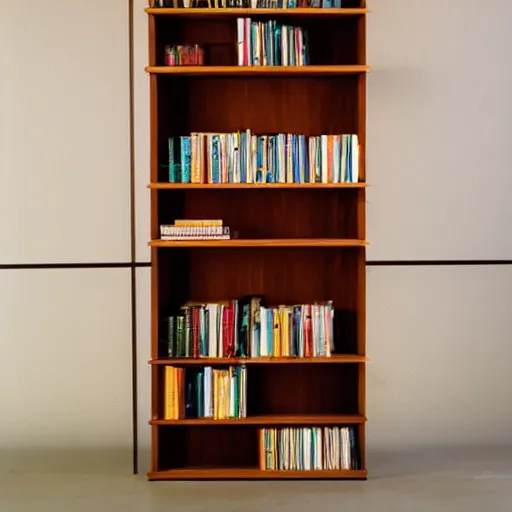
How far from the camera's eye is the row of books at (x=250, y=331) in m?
4.06

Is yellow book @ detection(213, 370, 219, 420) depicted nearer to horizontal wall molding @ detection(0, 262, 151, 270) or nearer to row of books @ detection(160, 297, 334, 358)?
row of books @ detection(160, 297, 334, 358)

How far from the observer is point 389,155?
4539 millimetres

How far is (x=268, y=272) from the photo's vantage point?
4.41 metres

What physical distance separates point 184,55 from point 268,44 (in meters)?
0.42

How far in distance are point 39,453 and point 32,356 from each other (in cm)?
53

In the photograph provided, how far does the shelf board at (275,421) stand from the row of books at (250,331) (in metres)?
0.31

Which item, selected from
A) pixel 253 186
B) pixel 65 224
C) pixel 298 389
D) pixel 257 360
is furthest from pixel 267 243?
pixel 65 224

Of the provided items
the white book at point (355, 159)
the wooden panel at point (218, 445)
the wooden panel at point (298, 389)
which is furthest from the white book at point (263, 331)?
the white book at point (355, 159)

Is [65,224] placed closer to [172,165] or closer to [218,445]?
[172,165]

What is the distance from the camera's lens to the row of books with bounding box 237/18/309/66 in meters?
4.03

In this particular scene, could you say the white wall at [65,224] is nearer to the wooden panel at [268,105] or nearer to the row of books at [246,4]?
the wooden panel at [268,105]

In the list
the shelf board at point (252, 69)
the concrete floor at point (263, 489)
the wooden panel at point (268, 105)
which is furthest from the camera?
the wooden panel at point (268, 105)

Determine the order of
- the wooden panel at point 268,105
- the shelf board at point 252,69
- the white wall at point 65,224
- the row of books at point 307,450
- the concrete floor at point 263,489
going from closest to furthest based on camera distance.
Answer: the concrete floor at point 263,489 → the shelf board at point 252,69 → the row of books at point 307,450 → the wooden panel at point 268,105 → the white wall at point 65,224

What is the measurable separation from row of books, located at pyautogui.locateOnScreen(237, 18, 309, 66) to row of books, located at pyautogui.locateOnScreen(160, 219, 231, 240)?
2.61ft
